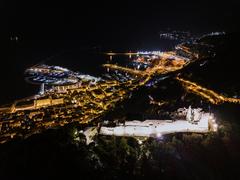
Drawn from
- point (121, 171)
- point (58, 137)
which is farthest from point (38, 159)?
point (121, 171)

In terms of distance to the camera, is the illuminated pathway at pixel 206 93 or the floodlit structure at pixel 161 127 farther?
the illuminated pathway at pixel 206 93

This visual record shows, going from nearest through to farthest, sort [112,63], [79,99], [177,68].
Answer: [79,99] < [177,68] < [112,63]

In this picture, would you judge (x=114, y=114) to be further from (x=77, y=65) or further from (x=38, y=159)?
(x=77, y=65)

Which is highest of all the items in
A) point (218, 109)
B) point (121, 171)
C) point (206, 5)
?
point (206, 5)

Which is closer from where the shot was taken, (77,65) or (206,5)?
(77,65)

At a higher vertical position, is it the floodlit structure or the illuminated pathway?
the illuminated pathway

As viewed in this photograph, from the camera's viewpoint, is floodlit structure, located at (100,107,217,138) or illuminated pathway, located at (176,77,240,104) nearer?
floodlit structure, located at (100,107,217,138)

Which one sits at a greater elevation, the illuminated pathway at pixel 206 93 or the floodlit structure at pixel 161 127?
the illuminated pathway at pixel 206 93

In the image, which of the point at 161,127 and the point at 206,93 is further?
the point at 206,93
